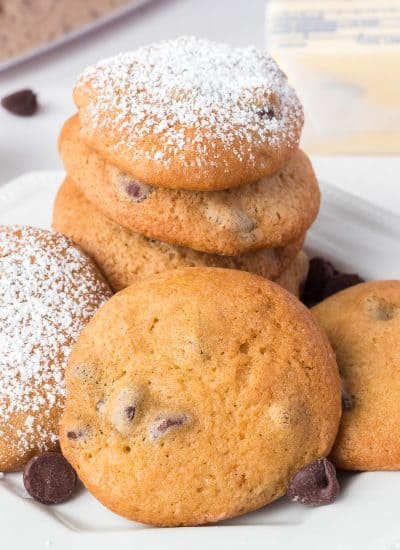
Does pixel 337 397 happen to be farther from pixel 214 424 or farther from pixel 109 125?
pixel 109 125

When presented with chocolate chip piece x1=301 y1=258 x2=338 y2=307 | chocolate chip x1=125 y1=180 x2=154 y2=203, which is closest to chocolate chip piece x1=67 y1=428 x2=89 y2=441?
chocolate chip x1=125 y1=180 x2=154 y2=203

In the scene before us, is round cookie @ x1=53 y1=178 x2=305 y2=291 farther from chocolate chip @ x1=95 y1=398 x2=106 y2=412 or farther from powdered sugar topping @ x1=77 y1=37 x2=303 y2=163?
chocolate chip @ x1=95 y1=398 x2=106 y2=412

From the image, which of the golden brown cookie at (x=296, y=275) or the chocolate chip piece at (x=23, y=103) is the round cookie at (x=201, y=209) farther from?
the chocolate chip piece at (x=23, y=103)

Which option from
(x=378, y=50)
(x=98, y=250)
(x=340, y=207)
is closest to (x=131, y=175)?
(x=98, y=250)

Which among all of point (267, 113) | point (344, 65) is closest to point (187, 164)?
point (267, 113)

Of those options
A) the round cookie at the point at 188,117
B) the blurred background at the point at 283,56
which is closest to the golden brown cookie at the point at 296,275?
the round cookie at the point at 188,117

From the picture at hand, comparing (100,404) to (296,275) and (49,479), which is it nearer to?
(49,479)
